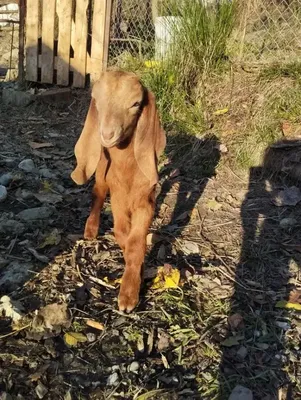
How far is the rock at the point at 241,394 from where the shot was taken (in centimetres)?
244

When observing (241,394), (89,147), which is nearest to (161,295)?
(241,394)

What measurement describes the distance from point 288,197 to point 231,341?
1968 mm

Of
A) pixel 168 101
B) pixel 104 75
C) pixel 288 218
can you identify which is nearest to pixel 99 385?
pixel 104 75

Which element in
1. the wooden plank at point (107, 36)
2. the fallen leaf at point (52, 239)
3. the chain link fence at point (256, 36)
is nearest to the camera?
the fallen leaf at point (52, 239)

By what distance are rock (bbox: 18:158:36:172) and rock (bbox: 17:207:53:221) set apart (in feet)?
2.92

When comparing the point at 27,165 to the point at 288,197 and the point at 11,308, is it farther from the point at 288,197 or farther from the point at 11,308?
the point at 288,197

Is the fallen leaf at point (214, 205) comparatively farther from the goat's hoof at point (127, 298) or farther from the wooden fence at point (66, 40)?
the wooden fence at point (66, 40)

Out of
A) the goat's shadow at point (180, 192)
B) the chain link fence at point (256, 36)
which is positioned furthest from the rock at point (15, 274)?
the chain link fence at point (256, 36)

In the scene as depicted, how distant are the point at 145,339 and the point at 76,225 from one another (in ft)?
4.34

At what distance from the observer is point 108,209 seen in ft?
13.6

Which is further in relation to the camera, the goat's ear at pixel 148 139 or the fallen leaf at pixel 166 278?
the fallen leaf at pixel 166 278

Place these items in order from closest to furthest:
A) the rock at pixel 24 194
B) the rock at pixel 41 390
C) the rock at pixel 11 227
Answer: the rock at pixel 41 390, the rock at pixel 11 227, the rock at pixel 24 194

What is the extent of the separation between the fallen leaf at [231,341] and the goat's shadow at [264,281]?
0.06 ft

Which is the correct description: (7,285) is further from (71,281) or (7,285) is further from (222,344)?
(222,344)
